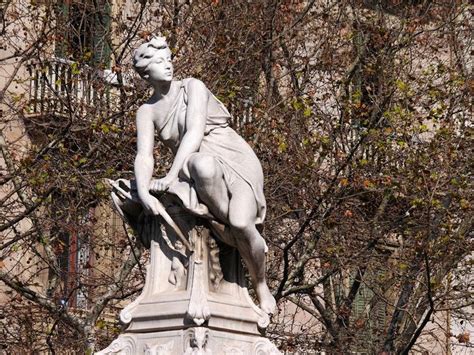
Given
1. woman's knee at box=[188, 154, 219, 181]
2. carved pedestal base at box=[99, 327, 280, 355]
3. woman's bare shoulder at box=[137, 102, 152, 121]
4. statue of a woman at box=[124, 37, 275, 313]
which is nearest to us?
carved pedestal base at box=[99, 327, 280, 355]

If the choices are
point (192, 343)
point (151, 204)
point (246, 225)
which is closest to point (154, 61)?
point (151, 204)

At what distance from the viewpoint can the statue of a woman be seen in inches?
435

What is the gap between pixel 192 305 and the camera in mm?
10844

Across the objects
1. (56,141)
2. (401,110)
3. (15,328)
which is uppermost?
(401,110)

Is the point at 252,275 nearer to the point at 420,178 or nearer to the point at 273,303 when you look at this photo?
the point at 273,303

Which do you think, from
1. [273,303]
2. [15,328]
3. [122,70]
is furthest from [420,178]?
[273,303]

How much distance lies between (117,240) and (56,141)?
2645 millimetres

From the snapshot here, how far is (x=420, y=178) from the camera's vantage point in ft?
64.7

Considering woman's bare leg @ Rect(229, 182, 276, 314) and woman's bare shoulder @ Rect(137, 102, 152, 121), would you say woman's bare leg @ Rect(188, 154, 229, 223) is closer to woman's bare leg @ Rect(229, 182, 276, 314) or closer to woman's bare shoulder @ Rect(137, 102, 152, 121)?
woman's bare leg @ Rect(229, 182, 276, 314)

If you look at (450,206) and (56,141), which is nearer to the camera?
(56,141)

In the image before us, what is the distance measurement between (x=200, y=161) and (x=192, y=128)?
1.25 feet

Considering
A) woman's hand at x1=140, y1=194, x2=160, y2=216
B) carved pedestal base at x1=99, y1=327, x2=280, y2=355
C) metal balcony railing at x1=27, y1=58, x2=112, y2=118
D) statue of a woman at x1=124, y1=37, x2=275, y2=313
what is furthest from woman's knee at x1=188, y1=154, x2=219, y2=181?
metal balcony railing at x1=27, y1=58, x2=112, y2=118

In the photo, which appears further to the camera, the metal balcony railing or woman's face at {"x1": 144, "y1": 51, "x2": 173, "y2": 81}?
the metal balcony railing

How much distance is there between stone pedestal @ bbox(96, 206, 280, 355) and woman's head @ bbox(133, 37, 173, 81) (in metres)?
0.93
